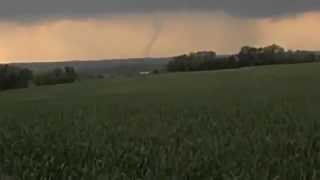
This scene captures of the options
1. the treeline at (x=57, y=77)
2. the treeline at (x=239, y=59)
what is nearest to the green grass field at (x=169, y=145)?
the treeline at (x=57, y=77)

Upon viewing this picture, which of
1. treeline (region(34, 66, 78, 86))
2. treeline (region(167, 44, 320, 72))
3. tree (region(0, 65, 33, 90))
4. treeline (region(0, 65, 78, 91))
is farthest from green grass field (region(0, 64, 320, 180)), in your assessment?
treeline (region(167, 44, 320, 72))

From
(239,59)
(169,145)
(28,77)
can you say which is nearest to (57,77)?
(28,77)

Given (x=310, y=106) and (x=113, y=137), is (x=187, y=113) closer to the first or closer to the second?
(x=310, y=106)

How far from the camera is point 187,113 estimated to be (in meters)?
38.4

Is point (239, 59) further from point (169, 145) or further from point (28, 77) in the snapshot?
point (169, 145)

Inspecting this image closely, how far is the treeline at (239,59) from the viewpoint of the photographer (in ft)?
399

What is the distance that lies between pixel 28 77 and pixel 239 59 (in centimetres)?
3497

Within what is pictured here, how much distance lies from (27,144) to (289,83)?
4733cm

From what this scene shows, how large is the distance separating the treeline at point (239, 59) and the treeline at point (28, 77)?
17.7m

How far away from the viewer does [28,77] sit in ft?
339

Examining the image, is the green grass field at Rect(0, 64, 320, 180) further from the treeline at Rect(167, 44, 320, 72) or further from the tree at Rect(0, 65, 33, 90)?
the treeline at Rect(167, 44, 320, 72)

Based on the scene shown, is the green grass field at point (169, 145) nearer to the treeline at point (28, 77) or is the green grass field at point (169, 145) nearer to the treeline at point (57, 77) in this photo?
the treeline at point (28, 77)

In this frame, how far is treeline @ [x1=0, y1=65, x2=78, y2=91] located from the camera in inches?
3895

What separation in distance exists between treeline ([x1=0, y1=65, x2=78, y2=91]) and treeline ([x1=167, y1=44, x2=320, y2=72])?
58.2ft
